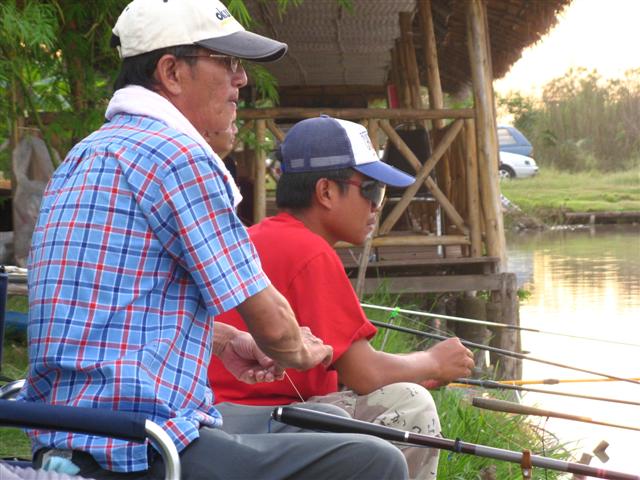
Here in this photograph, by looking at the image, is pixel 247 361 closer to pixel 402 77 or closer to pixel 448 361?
pixel 448 361

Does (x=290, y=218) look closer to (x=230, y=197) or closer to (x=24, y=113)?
(x=230, y=197)

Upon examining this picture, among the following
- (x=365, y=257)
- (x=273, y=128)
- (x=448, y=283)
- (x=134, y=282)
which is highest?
(x=273, y=128)

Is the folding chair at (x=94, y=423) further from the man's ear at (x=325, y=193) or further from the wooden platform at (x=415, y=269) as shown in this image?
the wooden platform at (x=415, y=269)

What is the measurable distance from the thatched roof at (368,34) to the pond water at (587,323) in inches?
109

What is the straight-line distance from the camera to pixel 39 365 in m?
2.32

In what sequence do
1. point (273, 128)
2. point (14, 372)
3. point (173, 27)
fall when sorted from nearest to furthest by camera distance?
1. point (173, 27)
2. point (14, 372)
3. point (273, 128)

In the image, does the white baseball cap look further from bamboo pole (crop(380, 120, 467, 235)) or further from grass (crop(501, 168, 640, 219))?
grass (crop(501, 168, 640, 219))

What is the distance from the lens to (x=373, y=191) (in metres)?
3.46

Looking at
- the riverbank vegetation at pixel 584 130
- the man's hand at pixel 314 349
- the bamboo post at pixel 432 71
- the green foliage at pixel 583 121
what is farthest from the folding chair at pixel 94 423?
the green foliage at pixel 583 121

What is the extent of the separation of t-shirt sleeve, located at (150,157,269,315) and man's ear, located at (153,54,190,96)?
30 cm

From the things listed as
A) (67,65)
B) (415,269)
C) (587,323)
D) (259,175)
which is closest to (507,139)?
(587,323)

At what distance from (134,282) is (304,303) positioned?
869mm

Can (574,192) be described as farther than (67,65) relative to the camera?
Yes

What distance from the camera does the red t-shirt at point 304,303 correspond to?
3.09 metres
